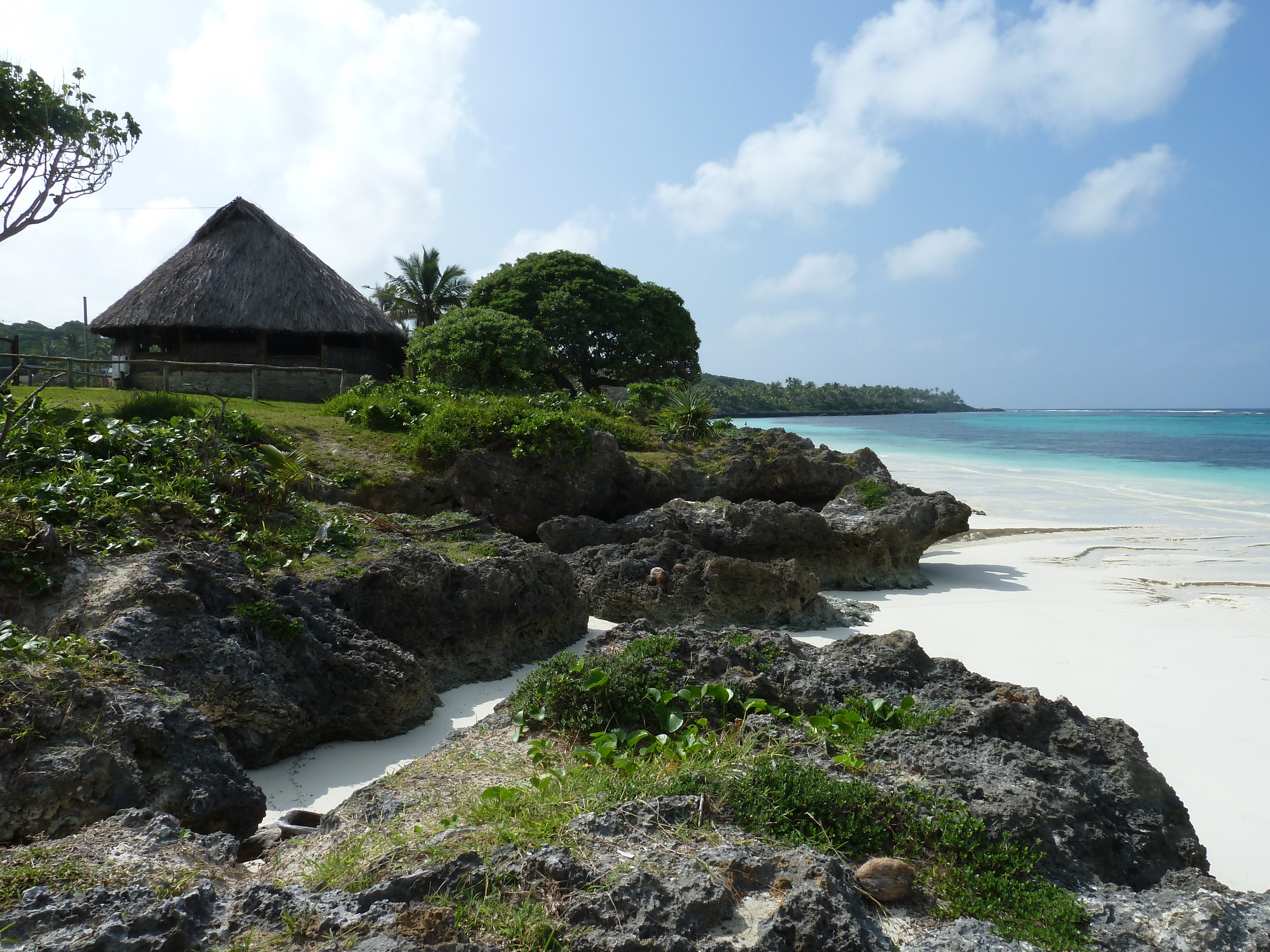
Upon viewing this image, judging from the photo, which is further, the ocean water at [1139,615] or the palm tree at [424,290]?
the palm tree at [424,290]

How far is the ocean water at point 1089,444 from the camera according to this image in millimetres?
35312

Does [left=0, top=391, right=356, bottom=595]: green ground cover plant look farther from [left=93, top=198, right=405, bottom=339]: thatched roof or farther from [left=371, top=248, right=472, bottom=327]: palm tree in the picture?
[left=371, top=248, right=472, bottom=327]: palm tree

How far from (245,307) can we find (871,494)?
19.7m

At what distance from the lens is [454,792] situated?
3.61 metres

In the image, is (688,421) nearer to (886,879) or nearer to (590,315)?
(886,879)

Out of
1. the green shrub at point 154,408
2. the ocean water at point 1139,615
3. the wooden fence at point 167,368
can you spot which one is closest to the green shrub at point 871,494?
the ocean water at point 1139,615

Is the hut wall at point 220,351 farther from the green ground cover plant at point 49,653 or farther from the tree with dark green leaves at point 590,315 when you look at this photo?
the green ground cover plant at point 49,653

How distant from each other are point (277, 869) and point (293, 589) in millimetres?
2873

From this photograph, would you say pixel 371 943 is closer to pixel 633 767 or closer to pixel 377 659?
pixel 633 767

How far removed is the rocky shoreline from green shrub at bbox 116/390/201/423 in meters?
5.40

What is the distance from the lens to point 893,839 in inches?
124

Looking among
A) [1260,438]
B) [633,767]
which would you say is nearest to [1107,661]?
[633,767]

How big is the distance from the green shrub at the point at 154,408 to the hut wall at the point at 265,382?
10610 mm

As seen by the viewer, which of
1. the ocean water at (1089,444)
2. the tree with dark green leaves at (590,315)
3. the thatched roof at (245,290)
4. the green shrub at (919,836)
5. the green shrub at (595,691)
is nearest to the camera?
the green shrub at (919,836)
